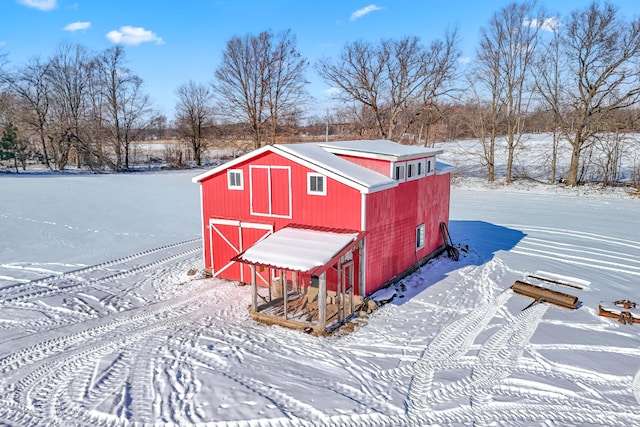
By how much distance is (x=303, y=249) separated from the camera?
10367 millimetres

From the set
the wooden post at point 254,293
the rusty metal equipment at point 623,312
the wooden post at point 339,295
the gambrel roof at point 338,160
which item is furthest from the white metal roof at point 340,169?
the rusty metal equipment at point 623,312

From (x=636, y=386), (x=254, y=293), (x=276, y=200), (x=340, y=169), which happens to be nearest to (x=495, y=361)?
(x=636, y=386)

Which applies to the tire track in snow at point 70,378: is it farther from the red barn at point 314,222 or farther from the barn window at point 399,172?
the barn window at point 399,172

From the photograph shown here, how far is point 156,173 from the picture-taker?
4081 centimetres

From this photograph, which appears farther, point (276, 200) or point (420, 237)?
point (420, 237)

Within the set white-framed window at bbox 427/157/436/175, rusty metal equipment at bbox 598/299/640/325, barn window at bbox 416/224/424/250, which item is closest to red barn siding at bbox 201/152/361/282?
barn window at bbox 416/224/424/250

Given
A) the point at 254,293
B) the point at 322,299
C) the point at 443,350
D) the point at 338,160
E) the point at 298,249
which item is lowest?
the point at 443,350

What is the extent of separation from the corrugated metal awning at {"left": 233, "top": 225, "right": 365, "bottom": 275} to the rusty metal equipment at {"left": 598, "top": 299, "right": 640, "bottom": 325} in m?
6.31

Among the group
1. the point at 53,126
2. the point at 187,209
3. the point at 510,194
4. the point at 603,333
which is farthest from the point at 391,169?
the point at 53,126

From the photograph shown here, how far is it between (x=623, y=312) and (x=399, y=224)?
5989 millimetres

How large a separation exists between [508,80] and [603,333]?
27.9 metres

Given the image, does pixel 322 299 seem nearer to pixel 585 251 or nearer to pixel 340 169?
pixel 340 169

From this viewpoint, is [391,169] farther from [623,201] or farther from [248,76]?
[248,76]

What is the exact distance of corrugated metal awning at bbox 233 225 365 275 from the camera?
9.70 metres
